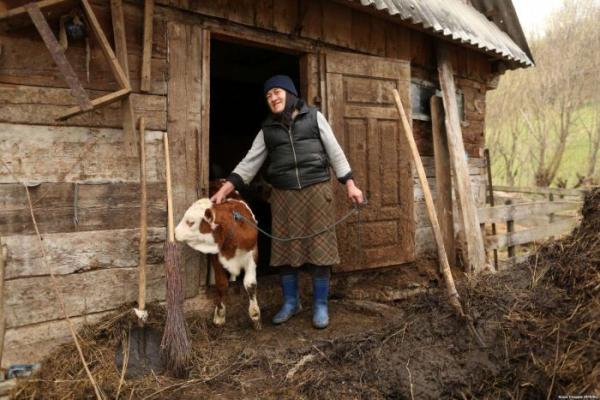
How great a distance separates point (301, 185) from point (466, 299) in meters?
1.63

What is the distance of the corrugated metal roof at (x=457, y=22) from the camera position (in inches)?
177

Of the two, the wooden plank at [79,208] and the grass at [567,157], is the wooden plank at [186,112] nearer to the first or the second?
the wooden plank at [79,208]

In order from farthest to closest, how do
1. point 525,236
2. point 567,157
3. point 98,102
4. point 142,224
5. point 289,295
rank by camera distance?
point 567,157 → point 525,236 → point 289,295 → point 142,224 → point 98,102

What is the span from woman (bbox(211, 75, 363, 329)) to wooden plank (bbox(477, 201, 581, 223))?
10.8 feet

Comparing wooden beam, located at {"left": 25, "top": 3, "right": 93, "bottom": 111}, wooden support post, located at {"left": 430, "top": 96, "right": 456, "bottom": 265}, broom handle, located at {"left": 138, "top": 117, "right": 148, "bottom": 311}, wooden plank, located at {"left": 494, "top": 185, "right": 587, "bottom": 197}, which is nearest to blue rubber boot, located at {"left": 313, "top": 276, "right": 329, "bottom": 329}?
broom handle, located at {"left": 138, "top": 117, "right": 148, "bottom": 311}

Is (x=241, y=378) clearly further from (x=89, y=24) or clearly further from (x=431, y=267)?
(x=431, y=267)

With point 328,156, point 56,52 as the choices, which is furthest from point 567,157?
point 56,52

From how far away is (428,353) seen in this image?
120 inches

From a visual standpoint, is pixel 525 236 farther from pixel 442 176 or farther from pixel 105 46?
pixel 105 46

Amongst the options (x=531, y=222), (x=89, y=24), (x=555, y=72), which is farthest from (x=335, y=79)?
(x=555, y=72)

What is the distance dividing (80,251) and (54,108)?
1.05m

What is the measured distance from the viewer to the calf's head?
323 centimetres

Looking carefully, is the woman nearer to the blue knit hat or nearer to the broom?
the blue knit hat

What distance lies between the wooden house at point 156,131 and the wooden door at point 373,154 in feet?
0.05
